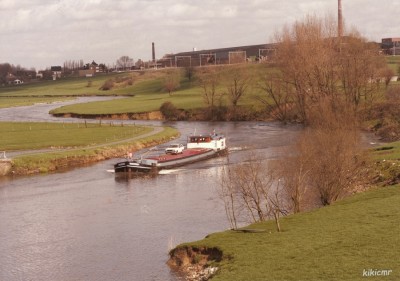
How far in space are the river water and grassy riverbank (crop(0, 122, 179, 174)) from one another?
3860 millimetres

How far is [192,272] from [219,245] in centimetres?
197

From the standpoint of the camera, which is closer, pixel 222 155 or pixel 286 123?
pixel 222 155

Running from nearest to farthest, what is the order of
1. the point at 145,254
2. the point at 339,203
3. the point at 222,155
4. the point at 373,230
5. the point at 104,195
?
the point at 373,230 < the point at 145,254 < the point at 339,203 < the point at 104,195 < the point at 222,155

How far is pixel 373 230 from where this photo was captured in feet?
93.4

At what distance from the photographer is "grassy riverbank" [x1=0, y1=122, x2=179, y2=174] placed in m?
66.1

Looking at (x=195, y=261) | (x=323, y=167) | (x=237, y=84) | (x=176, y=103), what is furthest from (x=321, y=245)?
(x=176, y=103)

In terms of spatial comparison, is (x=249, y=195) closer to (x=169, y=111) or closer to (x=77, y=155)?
(x=77, y=155)

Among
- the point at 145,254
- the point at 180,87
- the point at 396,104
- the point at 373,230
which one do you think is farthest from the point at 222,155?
the point at 180,87

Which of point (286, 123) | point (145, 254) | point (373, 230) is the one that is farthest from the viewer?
point (286, 123)

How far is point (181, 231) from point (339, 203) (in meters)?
9.86

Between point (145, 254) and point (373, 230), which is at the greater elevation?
point (373, 230)

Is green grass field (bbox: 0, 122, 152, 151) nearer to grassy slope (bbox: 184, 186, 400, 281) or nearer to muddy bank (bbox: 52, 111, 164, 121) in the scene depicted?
muddy bank (bbox: 52, 111, 164, 121)

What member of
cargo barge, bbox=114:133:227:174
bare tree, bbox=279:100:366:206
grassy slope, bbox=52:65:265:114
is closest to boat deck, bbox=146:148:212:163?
cargo barge, bbox=114:133:227:174

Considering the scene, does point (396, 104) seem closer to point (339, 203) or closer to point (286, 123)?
point (286, 123)
